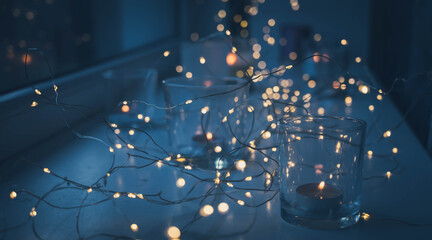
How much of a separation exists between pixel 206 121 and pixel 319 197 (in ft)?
0.92

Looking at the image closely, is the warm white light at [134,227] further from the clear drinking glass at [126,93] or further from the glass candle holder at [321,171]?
the clear drinking glass at [126,93]

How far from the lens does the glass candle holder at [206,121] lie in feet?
2.28

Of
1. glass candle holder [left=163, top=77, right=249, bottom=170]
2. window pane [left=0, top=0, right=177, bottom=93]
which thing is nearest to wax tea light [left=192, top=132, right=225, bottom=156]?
glass candle holder [left=163, top=77, right=249, bottom=170]

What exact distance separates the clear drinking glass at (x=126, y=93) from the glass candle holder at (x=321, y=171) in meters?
0.46

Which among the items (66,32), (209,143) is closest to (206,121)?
(209,143)

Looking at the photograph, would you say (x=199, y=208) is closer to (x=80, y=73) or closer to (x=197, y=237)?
(x=197, y=237)

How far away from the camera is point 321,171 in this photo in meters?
0.53

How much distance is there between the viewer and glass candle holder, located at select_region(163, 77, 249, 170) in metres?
0.70

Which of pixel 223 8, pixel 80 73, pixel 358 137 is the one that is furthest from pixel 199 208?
pixel 223 8

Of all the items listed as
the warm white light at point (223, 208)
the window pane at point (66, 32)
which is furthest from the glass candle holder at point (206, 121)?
the window pane at point (66, 32)

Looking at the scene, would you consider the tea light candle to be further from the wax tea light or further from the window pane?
the window pane

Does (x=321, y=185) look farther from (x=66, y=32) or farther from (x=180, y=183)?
(x=66, y=32)

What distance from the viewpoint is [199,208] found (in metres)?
0.56

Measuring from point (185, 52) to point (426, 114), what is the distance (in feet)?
1.98
